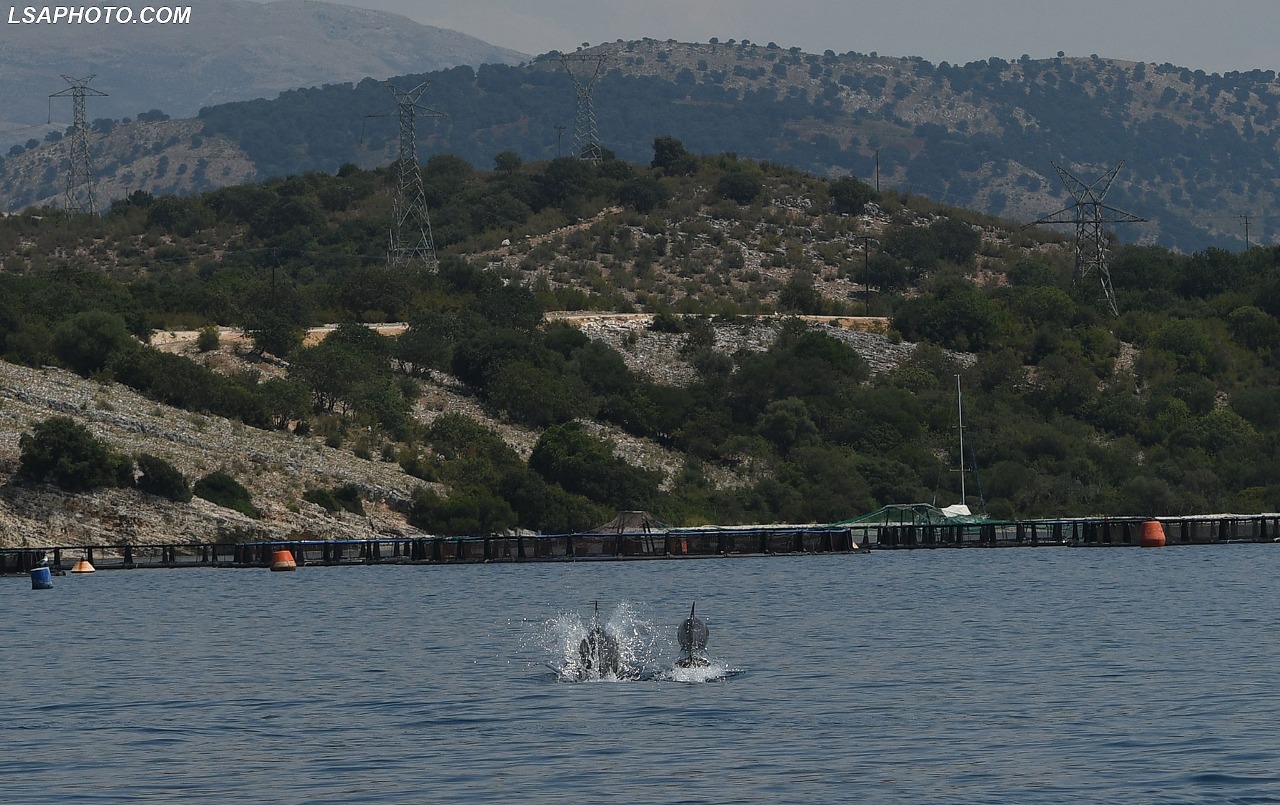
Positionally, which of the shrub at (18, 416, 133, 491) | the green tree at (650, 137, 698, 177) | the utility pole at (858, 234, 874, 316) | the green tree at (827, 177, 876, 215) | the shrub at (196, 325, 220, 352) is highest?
the green tree at (650, 137, 698, 177)

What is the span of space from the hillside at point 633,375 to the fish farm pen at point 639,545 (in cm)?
609

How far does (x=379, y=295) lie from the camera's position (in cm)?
14238

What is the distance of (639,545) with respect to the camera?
92.6 m

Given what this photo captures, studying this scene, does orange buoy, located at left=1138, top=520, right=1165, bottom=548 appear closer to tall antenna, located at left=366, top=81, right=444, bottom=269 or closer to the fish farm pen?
the fish farm pen

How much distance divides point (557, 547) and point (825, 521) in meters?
23.0

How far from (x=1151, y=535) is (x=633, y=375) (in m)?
45.1

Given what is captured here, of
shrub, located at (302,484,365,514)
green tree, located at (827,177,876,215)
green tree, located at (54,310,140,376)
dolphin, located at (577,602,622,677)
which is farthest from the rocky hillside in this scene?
green tree, located at (827,177,876,215)

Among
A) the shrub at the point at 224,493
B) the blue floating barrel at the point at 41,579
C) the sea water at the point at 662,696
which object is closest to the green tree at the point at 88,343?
the shrub at the point at 224,493

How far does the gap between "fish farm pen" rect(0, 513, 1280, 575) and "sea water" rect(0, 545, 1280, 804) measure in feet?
52.7

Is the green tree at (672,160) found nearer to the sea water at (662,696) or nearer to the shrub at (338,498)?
the shrub at (338,498)

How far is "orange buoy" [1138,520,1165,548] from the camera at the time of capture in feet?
304

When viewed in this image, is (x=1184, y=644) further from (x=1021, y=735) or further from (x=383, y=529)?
(x=383, y=529)

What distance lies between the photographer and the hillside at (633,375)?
106 m

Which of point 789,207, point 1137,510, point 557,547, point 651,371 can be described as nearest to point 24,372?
point 557,547
